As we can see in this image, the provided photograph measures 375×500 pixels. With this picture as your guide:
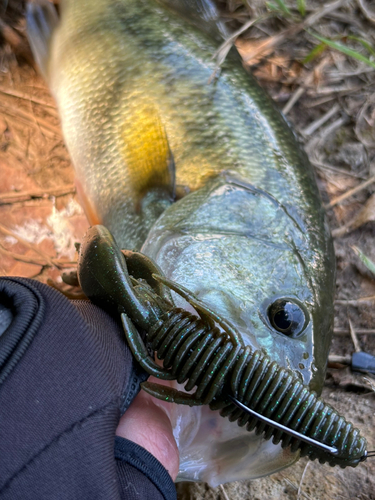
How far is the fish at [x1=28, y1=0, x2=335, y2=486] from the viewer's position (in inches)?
62.7

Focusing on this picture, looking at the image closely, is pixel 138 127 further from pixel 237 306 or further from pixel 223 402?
pixel 223 402

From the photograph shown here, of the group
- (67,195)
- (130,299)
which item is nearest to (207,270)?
(130,299)

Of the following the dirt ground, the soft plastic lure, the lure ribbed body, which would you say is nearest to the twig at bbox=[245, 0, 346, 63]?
the dirt ground

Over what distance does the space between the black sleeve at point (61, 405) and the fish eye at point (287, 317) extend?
59cm

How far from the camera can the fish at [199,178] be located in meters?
1.59

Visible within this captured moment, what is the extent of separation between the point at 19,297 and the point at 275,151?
4.83 ft

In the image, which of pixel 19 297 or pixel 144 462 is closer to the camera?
pixel 19 297

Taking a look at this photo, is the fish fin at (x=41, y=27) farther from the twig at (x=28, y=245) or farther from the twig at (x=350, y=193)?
the twig at (x=350, y=193)

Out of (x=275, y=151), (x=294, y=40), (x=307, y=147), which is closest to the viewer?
(x=275, y=151)

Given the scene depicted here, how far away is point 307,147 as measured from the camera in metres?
3.23

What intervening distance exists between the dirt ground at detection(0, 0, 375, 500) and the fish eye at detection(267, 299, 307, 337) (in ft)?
2.64

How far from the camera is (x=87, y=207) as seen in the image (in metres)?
2.72

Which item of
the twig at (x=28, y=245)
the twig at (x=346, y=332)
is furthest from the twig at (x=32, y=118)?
the twig at (x=346, y=332)

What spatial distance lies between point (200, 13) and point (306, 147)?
116 cm
